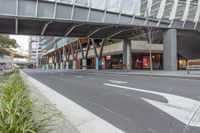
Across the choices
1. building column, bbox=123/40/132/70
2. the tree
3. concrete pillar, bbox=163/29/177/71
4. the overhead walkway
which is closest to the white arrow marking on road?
the overhead walkway

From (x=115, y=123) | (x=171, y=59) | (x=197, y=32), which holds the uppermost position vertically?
(x=197, y=32)

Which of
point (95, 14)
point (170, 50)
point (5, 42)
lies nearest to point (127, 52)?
point (170, 50)

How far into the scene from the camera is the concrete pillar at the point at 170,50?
31.8 meters

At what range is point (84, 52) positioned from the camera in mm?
68688

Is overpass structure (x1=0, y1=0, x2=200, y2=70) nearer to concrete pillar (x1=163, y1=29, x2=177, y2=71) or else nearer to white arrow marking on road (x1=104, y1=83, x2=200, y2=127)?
concrete pillar (x1=163, y1=29, x2=177, y2=71)

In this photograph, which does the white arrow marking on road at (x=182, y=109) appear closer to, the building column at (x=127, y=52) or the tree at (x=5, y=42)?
the tree at (x=5, y=42)

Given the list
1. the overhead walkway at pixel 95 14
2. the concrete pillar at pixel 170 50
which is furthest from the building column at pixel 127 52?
the concrete pillar at pixel 170 50

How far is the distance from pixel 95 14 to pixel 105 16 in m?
1.24

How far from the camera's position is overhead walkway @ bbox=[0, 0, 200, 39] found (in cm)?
2583

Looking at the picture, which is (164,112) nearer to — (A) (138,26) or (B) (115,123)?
(B) (115,123)

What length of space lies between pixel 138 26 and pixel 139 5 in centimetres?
261

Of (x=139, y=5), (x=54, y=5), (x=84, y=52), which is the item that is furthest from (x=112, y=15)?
(x=84, y=52)

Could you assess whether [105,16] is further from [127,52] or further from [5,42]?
[127,52]

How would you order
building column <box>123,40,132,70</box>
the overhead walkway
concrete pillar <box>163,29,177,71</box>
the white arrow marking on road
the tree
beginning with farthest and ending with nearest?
building column <box>123,40,132,70</box>, concrete pillar <box>163,29,177,71</box>, the tree, the overhead walkway, the white arrow marking on road
